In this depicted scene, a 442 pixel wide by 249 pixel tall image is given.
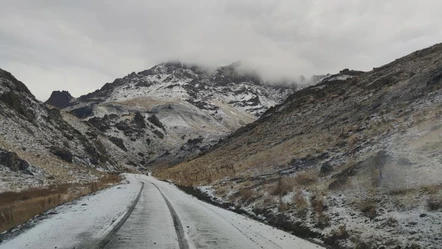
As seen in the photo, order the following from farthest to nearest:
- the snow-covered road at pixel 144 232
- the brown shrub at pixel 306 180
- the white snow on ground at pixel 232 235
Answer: the brown shrub at pixel 306 180 < the white snow on ground at pixel 232 235 < the snow-covered road at pixel 144 232

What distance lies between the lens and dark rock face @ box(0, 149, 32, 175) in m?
37.7

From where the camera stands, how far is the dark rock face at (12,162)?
37741mm

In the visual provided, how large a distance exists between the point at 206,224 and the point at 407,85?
34.5 metres

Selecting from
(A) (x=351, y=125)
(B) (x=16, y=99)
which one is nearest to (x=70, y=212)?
(A) (x=351, y=125)

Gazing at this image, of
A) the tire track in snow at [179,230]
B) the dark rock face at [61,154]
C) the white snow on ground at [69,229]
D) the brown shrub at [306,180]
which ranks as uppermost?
the dark rock face at [61,154]

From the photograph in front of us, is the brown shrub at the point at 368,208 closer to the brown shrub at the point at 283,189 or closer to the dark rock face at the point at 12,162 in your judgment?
the brown shrub at the point at 283,189

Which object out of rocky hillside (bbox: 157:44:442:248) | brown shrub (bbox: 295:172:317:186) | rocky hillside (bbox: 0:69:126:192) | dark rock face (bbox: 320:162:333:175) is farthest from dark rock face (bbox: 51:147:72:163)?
dark rock face (bbox: 320:162:333:175)

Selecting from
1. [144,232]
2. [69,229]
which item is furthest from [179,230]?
[69,229]

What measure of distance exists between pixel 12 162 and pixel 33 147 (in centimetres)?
1588

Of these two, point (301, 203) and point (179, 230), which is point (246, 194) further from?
point (179, 230)

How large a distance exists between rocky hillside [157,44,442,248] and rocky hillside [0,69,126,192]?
20682mm

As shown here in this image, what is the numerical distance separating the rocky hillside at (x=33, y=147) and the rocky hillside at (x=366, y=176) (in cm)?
2068

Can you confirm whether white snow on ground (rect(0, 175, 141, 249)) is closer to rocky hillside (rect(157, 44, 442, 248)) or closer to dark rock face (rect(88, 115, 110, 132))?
rocky hillside (rect(157, 44, 442, 248))

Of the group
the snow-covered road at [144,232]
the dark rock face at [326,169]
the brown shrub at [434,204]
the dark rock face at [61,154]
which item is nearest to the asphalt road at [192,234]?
the snow-covered road at [144,232]
